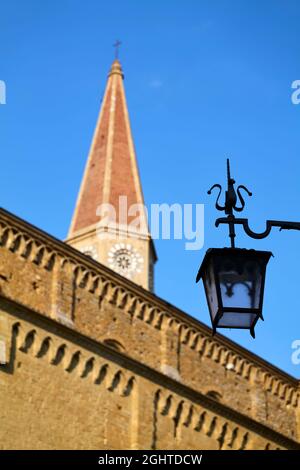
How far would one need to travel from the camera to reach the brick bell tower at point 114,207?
979 inches

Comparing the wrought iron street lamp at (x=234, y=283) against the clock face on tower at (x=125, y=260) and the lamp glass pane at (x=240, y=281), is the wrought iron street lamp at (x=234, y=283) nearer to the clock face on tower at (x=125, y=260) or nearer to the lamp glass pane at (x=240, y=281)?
the lamp glass pane at (x=240, y=281)

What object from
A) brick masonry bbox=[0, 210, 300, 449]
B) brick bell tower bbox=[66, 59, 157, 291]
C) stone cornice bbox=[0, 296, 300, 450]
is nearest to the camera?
brick masonry bbox=[0, 210, 300, 449]

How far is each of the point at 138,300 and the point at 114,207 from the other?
7.80 metres

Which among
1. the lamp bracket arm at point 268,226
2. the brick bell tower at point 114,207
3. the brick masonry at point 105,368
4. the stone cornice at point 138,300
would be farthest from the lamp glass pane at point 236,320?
the brick bell tower at point 114,207

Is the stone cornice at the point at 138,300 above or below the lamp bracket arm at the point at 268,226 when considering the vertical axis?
above

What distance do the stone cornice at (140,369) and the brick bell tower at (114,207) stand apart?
6232 mm

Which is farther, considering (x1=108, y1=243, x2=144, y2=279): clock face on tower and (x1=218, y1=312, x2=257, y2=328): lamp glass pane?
(x1=108, y1=243, x2=144, y2=279): clock face on tower

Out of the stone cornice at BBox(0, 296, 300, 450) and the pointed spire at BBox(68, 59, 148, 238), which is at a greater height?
the pointed spire at BBox(68, 59, 148, 238)

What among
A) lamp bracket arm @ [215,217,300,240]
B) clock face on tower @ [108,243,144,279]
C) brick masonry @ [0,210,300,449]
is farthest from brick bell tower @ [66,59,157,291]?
lamp bracket arm @ [215,217,300,240]

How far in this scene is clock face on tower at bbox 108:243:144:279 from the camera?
968 inches

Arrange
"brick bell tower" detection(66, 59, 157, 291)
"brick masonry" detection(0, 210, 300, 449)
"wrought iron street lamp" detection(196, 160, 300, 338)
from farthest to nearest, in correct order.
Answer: "brick bell tower" detection(66, 59, 157, 291) < "brick masonry" detection(0, 210, 300, 449) < "wrought iron street lamp" detection(196, 160, 300, 338)

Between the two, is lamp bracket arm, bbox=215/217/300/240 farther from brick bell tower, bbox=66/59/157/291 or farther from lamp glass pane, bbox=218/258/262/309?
brick bell tower, bbox=66/59/157/291

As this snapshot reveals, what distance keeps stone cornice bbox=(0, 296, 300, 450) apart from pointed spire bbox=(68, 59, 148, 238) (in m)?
8.52

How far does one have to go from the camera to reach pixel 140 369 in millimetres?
16688
